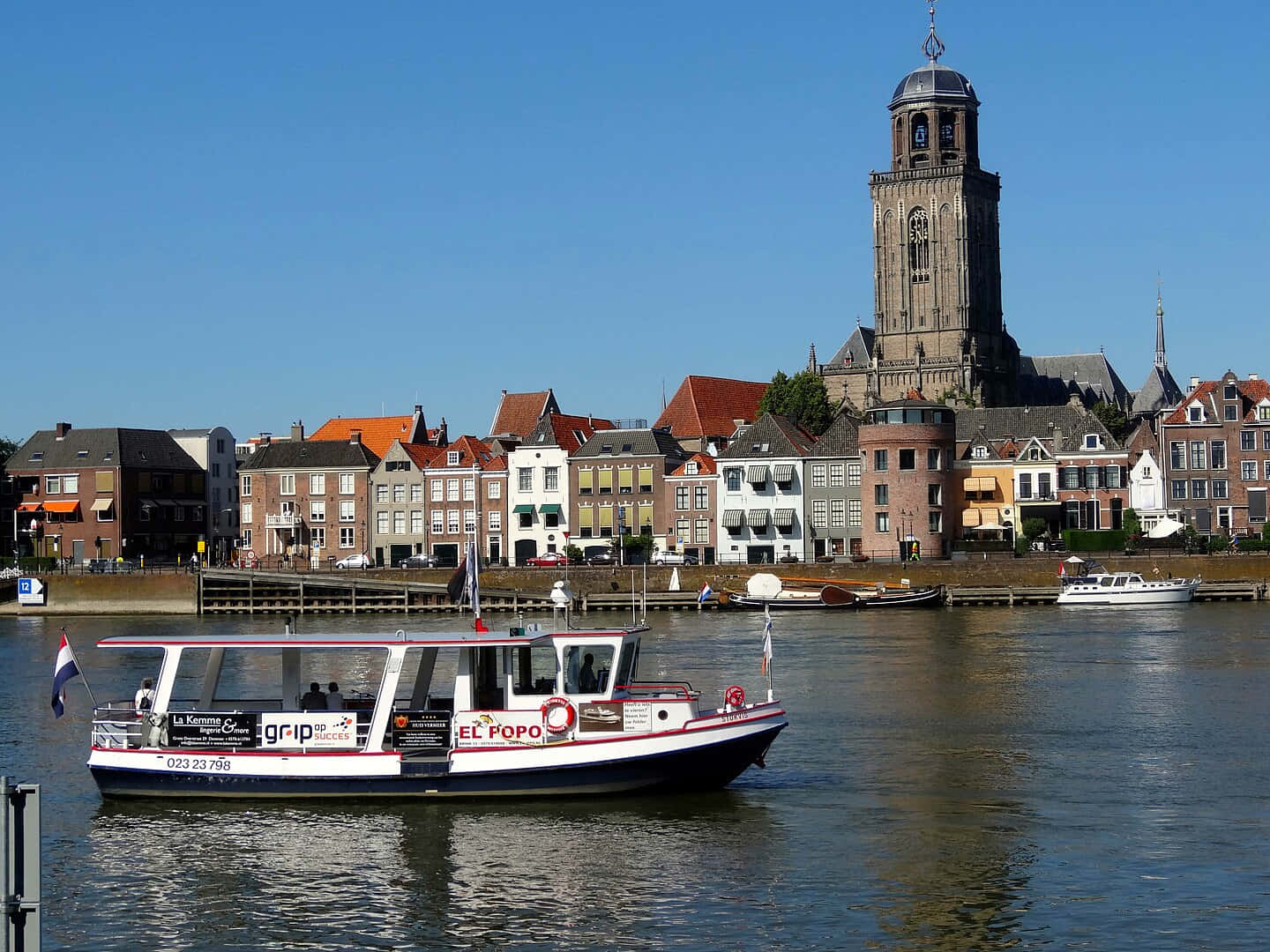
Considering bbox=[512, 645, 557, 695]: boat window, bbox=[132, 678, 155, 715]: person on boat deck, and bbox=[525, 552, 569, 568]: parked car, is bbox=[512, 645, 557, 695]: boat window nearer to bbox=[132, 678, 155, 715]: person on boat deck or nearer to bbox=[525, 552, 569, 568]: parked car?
bbox=[132, 678, 155, 715]: person on boat deck

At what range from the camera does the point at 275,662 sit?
6084cm

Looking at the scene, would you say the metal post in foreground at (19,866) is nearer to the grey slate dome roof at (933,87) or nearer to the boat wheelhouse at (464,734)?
the boat wheelhouse at (464,734)

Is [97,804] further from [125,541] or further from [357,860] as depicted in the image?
[125,541]

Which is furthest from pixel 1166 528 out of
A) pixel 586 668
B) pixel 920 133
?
pixel 586 668

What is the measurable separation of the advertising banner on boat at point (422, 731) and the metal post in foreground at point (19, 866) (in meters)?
22.1

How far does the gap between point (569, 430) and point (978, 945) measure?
10150cm

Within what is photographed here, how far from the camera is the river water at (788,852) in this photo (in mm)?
24859

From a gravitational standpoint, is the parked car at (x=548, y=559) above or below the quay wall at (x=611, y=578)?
above

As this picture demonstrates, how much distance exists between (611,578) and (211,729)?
2822 inches

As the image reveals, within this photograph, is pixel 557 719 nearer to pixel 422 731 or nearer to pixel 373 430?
pixel 422 731

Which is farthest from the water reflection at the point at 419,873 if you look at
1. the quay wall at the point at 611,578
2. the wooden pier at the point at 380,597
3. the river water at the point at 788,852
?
the quay wall at the point at 611,578

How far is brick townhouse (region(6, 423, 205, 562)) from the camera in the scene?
13438cm

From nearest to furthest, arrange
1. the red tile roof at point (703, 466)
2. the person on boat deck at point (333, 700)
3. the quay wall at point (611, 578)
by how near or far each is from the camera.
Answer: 1. the person on boat deck at point (333, 700)
2. the quay wall at point (611, 578)
3. the red tile roof at point (703, 466)

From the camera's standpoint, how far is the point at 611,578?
10462 cm
